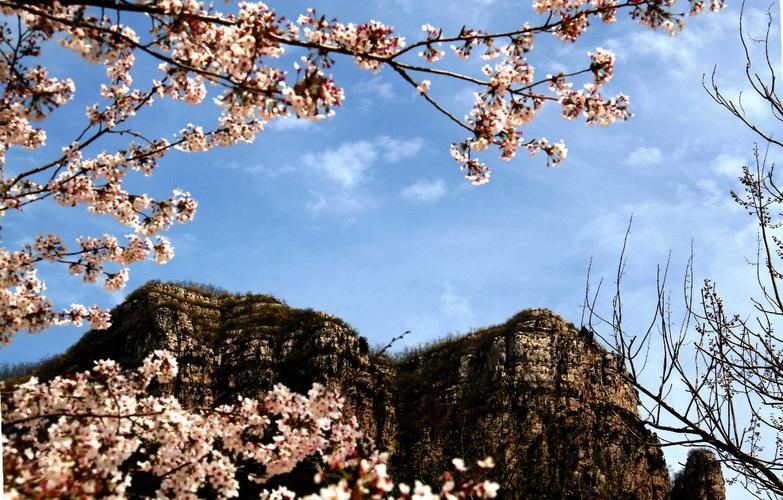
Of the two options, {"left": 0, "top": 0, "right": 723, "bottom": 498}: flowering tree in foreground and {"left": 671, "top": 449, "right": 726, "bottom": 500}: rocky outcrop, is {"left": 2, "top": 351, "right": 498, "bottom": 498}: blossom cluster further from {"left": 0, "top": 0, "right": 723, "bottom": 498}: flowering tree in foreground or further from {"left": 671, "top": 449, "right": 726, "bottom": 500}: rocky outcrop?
{"left": 671, "top": 449, "right": 726, "bottom": 500}: rocky outcrop

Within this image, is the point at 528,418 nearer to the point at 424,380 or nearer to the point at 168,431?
the point at 424,380

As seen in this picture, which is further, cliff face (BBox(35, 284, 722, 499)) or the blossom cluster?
cliff face (BBox(35, 284, 722, 499))

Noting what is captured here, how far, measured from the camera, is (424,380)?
102ft

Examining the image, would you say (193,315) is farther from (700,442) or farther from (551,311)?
(700,442)

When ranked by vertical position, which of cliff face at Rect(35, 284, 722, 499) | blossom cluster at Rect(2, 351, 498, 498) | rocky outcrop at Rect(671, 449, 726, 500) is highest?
cliff face at Rect(35, 284, 722, 499)

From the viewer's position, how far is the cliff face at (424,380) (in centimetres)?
2462

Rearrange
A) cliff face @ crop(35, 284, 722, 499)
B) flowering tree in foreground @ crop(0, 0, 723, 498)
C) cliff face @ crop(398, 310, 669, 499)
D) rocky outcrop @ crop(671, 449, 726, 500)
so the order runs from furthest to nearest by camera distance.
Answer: rocky outcrop @ crop(671, 449, 726, 500) → cliff face @ crop(35, 284, 722, 499) → cliff face @ crop(398, 310, 669, 499) → flowering tree in foreground @ crop(0, 0, 723, 498)

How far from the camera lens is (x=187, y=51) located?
4.71 m

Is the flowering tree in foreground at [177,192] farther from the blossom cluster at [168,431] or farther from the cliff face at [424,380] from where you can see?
the cliff face at [424,380]

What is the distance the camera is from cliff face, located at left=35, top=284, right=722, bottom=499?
2462cm

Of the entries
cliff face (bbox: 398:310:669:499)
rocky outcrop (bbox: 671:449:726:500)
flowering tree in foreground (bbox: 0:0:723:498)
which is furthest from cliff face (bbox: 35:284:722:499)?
flowering tree in foreground (bbox: 0:0:723:498)

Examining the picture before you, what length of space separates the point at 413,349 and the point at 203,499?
106 feet

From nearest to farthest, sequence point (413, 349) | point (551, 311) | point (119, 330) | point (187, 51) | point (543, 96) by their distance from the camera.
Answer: point (187, 51)
point (543, 96)
point (119, 330)
point (551, 311)
point (413, 349)

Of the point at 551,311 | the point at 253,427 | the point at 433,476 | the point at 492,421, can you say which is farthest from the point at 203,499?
the point at 551,311
